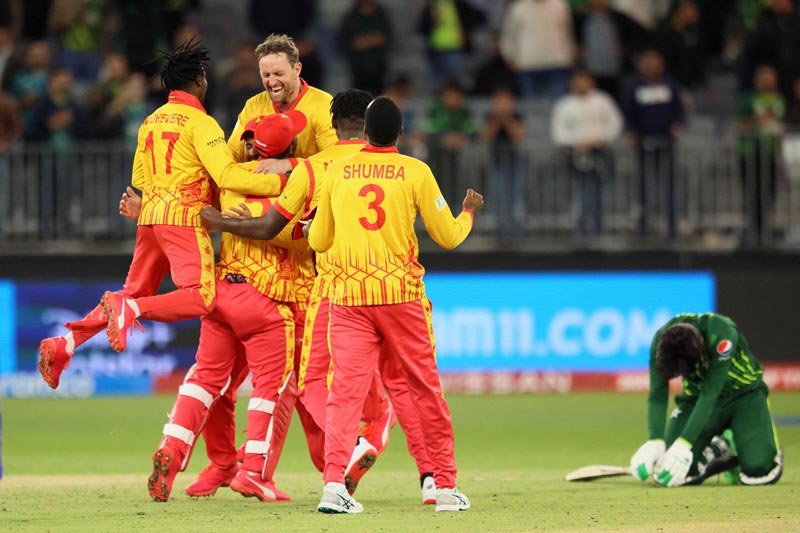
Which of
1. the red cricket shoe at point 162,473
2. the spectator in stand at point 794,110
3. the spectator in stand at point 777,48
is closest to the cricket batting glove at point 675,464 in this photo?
the red cricket shoe at point 162,473

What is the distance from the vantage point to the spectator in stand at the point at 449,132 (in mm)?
19250

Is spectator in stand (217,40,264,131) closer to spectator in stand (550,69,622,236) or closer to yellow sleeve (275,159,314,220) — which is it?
spectator in stand (550,69,622,236)

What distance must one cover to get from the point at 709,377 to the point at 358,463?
8.65ft

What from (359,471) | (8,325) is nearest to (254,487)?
(359,471)

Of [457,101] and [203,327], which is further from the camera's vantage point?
[457,101]

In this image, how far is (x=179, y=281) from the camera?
10.3 metres

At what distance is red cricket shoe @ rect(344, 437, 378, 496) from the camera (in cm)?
995

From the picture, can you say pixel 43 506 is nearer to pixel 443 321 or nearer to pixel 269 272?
pixel 269 272

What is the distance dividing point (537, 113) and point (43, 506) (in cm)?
1215

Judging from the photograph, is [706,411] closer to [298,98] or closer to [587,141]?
[298,98]

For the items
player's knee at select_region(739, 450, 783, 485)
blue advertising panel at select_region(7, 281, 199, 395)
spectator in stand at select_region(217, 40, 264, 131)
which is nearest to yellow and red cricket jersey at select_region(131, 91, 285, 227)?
player's knee at select_region(739, 450, 783, 485)

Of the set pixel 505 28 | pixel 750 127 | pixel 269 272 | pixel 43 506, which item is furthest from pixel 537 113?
pixel 43 506

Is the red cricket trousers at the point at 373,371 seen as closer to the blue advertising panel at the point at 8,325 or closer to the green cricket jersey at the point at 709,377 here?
the green cricket jersey at the point at 709,377

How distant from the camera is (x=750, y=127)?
64.3ft
